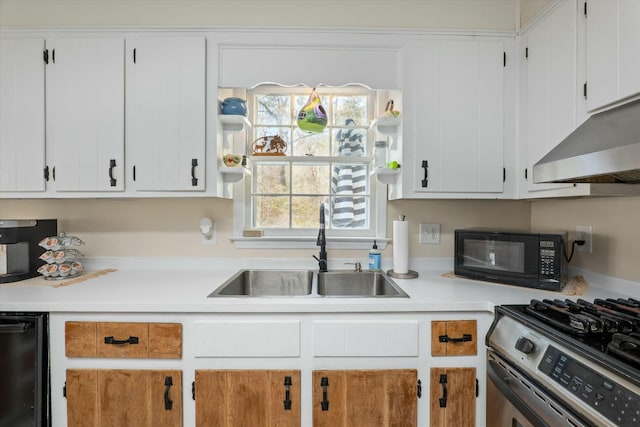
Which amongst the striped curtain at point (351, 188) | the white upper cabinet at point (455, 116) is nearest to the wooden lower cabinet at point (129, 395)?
the striped curtain at point (351, 188)

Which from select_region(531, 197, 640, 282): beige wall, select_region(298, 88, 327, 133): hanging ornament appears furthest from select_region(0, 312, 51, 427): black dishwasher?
select_region(531, 197, 640, 282): beige wall

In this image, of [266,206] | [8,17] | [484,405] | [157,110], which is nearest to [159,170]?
[157,110]

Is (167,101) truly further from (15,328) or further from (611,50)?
(611,50)

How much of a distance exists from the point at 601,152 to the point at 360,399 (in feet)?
4.17

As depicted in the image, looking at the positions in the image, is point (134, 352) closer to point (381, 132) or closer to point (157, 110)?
point (157, 110)

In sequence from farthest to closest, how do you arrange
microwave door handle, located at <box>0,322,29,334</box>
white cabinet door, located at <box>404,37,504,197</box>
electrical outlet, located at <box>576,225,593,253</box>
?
white cabinet door, located at <box>404,37,504,197</box> < electrical outlet, located at <box>576,225,593,253</box> < microwave door handle, located at <box>0,322,29,334</box>

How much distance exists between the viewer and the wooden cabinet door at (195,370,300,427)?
1.36 meters

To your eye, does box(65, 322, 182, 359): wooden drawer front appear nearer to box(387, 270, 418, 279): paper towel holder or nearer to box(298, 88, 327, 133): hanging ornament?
box(387, 270, 418, 279): paper towel holder

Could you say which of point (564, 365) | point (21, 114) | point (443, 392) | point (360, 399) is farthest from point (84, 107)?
point (564, 365)

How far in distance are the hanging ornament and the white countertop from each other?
1.01 metres

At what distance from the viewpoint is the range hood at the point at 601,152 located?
958mm

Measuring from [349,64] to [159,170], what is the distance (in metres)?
1.22

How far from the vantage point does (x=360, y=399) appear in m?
1.37

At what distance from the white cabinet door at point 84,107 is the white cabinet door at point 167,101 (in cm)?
7
